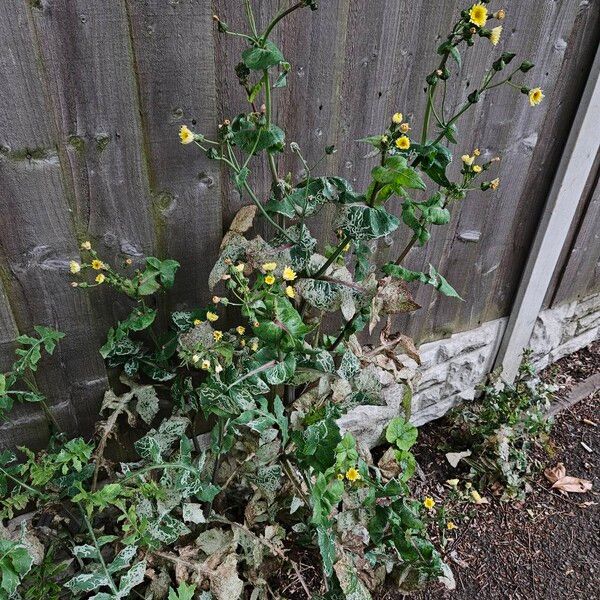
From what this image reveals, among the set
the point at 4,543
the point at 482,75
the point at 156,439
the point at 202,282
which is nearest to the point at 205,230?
the point at 202,282

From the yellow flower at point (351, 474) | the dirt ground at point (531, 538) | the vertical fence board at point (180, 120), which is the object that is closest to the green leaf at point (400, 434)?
the yellow flower at point (351, 474)

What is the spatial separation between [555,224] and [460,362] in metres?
0.76

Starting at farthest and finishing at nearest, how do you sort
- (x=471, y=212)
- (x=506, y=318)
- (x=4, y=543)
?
(x=506, y=318) < (x=471, y=212) < (x=4, y=543)

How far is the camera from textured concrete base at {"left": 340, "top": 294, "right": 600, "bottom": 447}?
2248 mm

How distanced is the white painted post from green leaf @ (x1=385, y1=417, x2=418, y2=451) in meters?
1.04

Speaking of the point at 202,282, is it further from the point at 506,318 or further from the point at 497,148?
the point at 506,318

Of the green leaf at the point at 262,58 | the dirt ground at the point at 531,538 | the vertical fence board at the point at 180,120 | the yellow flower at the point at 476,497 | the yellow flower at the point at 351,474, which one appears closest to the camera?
the green leaf at the point at 262,58

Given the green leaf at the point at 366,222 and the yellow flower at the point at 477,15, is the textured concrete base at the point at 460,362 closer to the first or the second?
the green leaf at the point at 366,222

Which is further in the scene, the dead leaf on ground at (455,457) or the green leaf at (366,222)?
the dead leaf on ground at (455,457)

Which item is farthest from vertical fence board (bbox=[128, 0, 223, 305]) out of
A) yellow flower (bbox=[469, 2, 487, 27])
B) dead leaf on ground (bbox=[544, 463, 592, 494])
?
dead leaf on ground (bbox=[544, 463, 592, 494])

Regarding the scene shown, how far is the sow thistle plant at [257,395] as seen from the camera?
1.19 meters

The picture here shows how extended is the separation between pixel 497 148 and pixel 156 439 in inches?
62.0

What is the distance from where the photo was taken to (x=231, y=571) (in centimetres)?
141

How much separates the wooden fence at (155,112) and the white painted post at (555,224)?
0.17 meters
